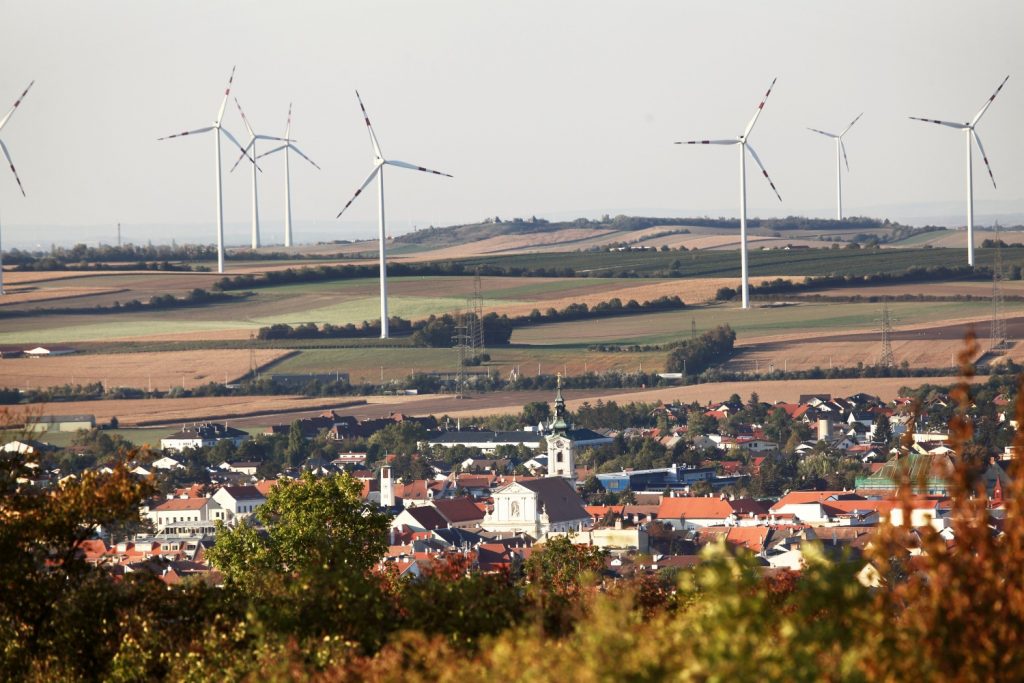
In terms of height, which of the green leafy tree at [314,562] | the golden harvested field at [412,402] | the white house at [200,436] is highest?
the green leafy tree at [314,562]

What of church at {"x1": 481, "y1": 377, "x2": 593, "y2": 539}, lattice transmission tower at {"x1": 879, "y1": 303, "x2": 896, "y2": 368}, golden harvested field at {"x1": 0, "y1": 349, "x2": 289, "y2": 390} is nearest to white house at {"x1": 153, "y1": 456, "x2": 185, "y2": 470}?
golden harvested field at {"x1": 0, "y1": 349, "x2": 289, "y2": 390}

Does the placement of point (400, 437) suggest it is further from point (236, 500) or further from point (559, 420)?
point (236, 500)

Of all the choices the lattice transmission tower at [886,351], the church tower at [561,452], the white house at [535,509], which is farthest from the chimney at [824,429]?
the white house at [535,509]

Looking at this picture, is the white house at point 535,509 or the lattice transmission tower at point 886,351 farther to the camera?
the lattice transmission tower at point 886,351

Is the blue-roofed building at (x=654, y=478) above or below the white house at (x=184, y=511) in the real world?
below

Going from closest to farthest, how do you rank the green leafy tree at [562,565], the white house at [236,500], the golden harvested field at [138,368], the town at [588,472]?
the green leafy tree at [562,565], the town at [588,472], the white house at [236,500], the golden harvested field at [138,368]

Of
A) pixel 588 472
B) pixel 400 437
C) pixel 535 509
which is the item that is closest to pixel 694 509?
pixel 535 509

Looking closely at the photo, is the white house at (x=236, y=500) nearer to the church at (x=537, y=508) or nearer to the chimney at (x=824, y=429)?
the church at (x=537, y=508)

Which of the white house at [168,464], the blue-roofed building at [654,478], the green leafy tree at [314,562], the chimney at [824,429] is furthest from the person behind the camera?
the chimney at [824,429]

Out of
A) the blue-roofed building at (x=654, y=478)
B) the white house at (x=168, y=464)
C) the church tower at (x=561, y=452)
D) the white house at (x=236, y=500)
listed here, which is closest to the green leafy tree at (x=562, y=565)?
the white house at (x=236, y=500)
